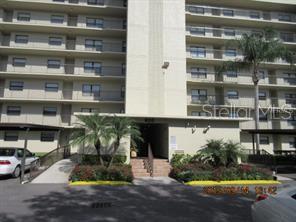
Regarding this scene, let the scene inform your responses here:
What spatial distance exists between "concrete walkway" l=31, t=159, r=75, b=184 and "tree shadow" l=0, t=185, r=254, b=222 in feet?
7.56

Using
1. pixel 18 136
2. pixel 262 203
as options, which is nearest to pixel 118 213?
pixel 262 203

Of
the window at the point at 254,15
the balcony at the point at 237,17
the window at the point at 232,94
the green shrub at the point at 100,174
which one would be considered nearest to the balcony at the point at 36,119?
the green shrub at the point at 100,174

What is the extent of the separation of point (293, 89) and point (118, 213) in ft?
101

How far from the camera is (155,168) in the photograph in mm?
16359

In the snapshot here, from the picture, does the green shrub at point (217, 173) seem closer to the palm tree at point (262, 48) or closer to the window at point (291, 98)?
the palm tree at point (262, 48)

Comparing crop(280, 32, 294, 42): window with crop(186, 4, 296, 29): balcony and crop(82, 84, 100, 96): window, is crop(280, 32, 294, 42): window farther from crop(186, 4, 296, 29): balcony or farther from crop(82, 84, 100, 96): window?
crop(82, 84, 100, 96): window

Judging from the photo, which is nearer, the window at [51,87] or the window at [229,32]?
the window at [51,87]

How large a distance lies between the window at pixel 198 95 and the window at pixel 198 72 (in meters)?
1.68

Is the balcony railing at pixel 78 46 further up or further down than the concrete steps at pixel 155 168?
further up

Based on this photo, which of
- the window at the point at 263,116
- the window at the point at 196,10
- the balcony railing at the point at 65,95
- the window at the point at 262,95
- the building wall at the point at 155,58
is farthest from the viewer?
the window at the point at 262,95

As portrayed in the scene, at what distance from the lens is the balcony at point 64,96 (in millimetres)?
25734

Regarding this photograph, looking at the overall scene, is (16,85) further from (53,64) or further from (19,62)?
(53,64)

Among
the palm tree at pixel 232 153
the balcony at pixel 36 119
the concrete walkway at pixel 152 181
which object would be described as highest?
the balcony at pixel 36 119

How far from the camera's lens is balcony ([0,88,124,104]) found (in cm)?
2573
